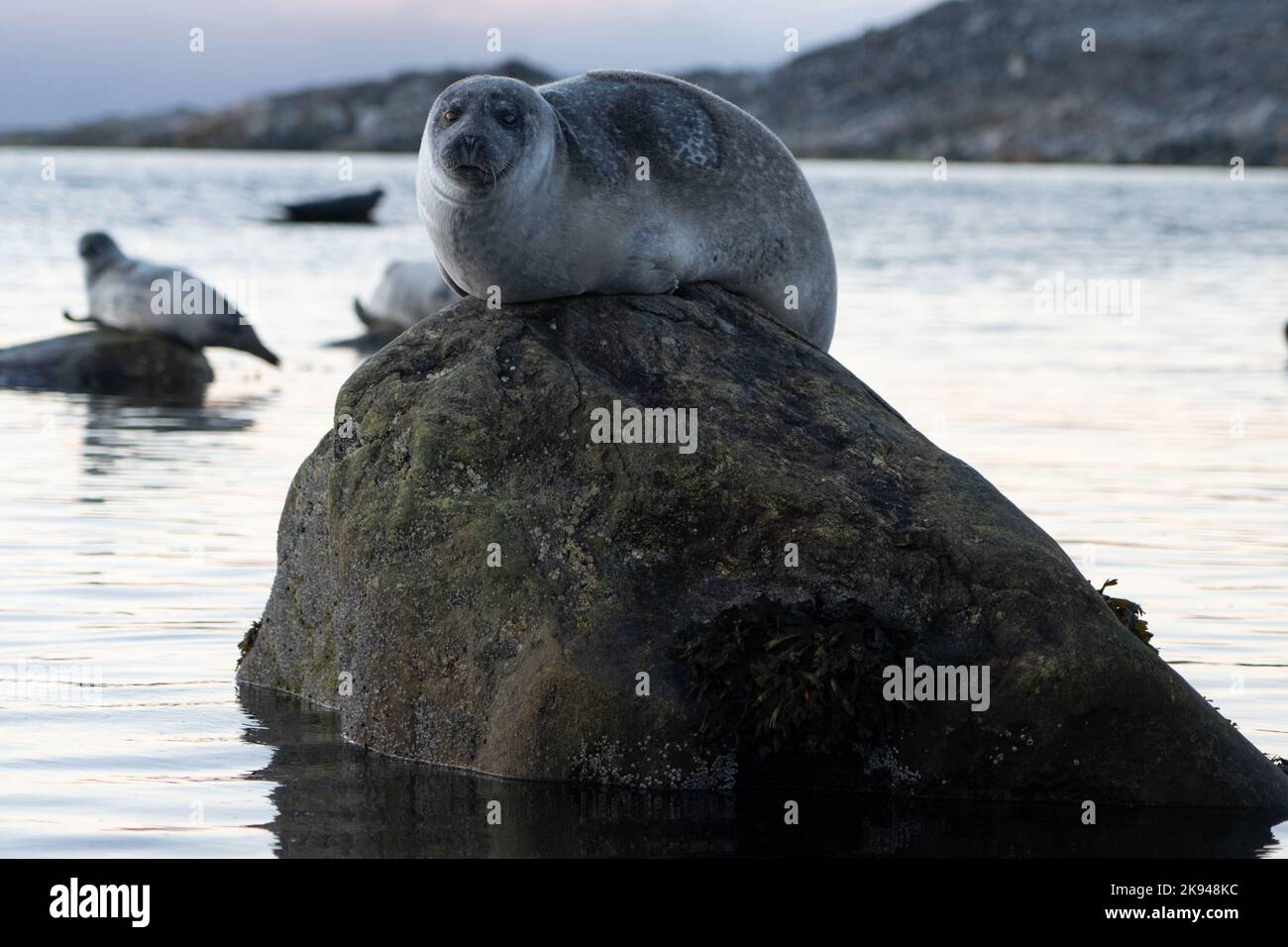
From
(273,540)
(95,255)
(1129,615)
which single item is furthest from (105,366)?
(1129,615)

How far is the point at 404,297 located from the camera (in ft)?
65.9

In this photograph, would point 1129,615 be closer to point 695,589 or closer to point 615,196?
point 695,589

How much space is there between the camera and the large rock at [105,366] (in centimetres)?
1652

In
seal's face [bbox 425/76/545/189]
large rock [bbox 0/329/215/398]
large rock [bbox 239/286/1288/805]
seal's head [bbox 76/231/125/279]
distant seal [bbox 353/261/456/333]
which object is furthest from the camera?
distant seal [bbox 353/261/456/333]

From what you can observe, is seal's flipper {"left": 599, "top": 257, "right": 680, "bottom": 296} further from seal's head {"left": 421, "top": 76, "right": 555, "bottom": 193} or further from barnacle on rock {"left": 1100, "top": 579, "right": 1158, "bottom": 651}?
barnacle on rock {"left": 1100, "top": 579, "right": 1158, "bottom": 651}

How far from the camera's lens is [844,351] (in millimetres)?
19766

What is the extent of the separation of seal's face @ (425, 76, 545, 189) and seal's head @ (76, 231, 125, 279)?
11552 mm

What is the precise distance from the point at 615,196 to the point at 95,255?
1155 centimetres

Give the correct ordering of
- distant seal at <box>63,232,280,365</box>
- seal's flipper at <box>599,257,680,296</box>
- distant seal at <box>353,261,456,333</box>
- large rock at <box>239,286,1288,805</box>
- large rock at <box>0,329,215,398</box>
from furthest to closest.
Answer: distant seal at <box>353,261,456,333</box>
distant seal at <box>63,232,280,365</box>
large rock at <box>0,329,215,398</box>
seal's flipper at <box>599,257,680,296</box>
large rock at <box>239,286,1288,805</box>

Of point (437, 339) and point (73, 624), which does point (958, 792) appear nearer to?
point (437, 339)

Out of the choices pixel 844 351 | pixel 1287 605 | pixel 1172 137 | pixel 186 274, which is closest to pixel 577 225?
pixel 1287 605

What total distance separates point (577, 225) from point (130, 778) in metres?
2.43

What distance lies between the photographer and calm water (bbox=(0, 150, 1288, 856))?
5.81 metres

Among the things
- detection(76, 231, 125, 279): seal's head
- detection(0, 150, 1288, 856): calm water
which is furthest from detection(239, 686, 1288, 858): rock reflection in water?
detection(76, 231, 125, 279): seal's head
